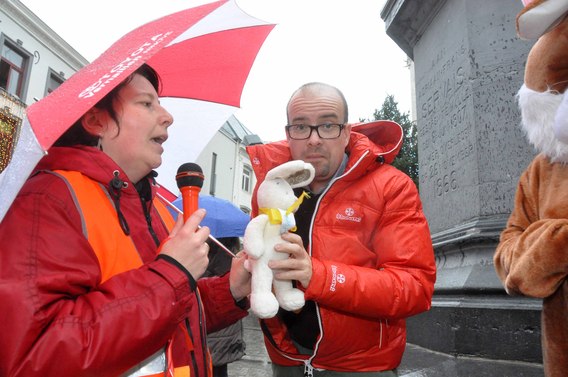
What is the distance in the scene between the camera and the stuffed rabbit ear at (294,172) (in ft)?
5.20

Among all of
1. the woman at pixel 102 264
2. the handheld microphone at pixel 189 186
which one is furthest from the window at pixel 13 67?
the handheld microphone at pixel 189 186

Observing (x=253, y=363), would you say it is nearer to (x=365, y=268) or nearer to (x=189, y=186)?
(x=365, y=268)

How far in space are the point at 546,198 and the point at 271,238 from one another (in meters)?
1.39

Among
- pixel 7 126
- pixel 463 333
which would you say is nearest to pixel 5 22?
pixel 7 126

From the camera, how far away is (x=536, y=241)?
187cm

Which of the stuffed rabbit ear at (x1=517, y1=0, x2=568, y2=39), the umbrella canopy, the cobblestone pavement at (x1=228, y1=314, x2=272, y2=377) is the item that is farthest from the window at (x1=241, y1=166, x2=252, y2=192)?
the stuffed rabbit ear at (x1=517, y1=0, x2=568, y2=39)

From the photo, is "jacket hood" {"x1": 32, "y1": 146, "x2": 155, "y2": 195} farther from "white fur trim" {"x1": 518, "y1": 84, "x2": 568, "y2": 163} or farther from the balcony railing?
the balcony railing

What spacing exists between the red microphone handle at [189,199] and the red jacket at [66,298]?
236 mm

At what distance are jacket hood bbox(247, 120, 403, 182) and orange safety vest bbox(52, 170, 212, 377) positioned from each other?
3.26 feet

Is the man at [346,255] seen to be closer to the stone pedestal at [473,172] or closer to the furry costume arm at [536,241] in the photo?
the furry costume arm at [536,241]

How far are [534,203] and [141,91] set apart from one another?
75.8 inches

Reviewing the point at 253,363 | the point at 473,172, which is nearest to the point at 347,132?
the point at 473,172

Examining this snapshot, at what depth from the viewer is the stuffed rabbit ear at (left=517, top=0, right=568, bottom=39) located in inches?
76.4

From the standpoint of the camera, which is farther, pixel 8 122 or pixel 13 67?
pixel 13 67
